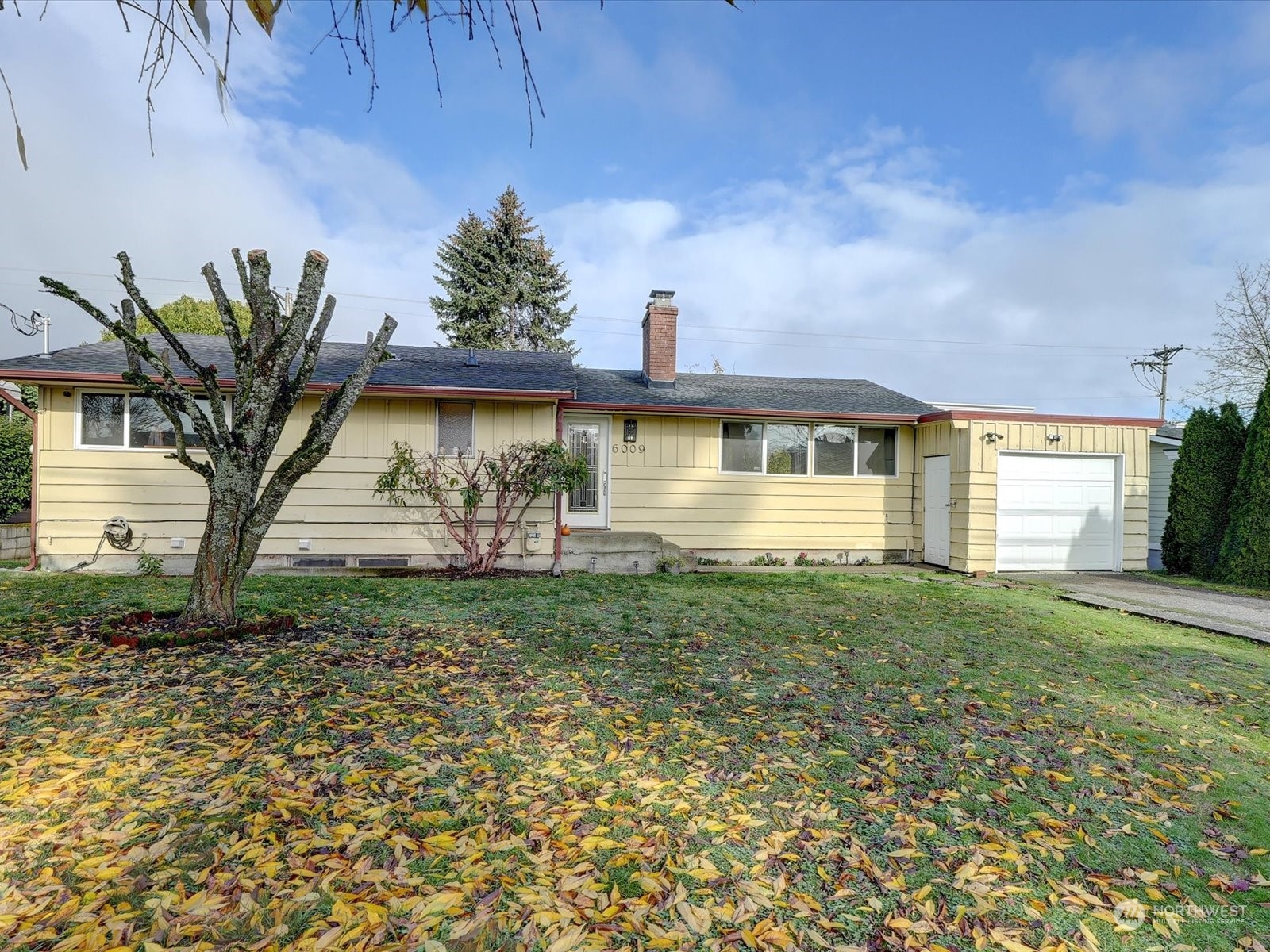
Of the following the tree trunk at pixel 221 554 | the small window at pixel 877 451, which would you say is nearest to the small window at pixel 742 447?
the small window at pixel 877 451

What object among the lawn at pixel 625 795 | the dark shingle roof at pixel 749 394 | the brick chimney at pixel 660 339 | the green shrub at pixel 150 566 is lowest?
the lawn at pixel 625 795

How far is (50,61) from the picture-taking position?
1.64 m

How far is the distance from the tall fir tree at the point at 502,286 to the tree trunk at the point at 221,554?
21547 millimetres

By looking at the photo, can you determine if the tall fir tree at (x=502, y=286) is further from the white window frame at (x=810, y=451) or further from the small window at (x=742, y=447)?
the white window frame at (x=810, y=451)

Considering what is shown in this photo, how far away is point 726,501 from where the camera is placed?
33.9ft

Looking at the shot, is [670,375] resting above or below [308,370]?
above

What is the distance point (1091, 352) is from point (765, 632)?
44.6 m

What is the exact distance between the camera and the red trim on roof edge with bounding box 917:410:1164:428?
30.8 feet

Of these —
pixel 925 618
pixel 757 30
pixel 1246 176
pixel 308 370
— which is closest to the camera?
pixel 757 30

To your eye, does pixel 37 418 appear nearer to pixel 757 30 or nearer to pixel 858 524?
pixel 757 30

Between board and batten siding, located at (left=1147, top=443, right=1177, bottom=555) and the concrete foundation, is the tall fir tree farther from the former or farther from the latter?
board and batten siding, located at (left=1147, top=443, right=1177, bottom=555)

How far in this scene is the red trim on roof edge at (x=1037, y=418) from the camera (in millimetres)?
9391

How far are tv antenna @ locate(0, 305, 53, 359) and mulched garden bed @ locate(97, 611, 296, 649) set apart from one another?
864 centimetres

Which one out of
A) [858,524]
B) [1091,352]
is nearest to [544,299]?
[858,524]
